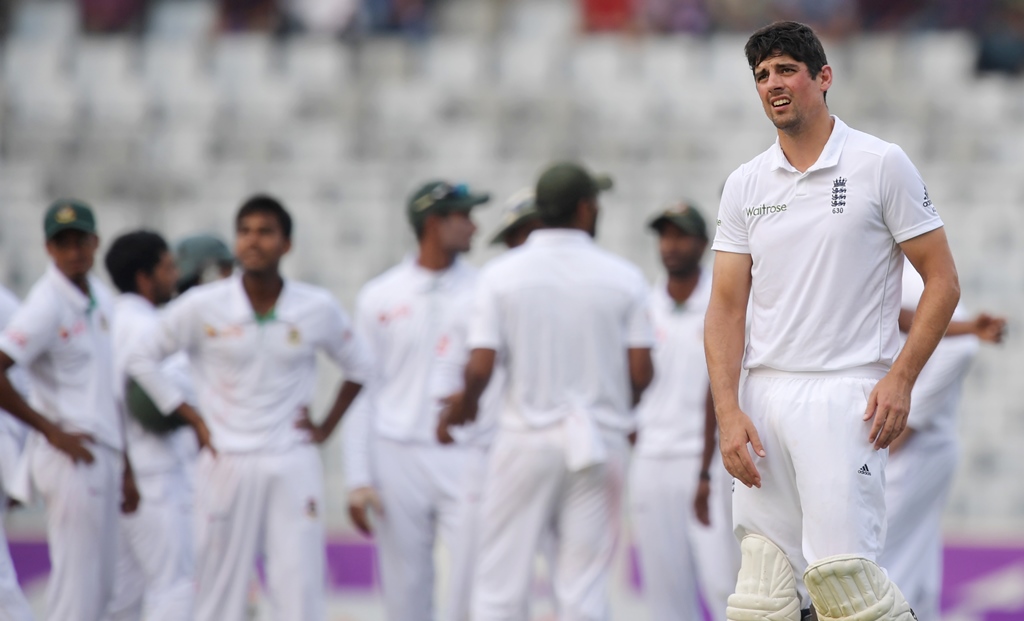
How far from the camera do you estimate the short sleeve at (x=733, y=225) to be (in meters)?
4.69

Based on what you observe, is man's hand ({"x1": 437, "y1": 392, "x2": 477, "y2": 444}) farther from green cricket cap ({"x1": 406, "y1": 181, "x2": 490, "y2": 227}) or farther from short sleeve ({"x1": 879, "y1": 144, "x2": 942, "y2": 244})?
short sleeve ({"x1": 879, "y1": 144, "x2": 942, "y2": 244})

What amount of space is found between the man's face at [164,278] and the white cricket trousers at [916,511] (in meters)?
3.87

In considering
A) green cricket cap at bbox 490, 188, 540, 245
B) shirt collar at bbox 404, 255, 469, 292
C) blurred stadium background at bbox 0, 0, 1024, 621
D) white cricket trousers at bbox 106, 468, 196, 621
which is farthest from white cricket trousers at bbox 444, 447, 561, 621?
blurred stadium background at bbox 0, 0, 1024, 621

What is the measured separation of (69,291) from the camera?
673 centimetres

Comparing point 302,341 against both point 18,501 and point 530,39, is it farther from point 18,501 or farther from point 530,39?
point 530,39

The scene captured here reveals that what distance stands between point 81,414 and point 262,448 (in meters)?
0.81

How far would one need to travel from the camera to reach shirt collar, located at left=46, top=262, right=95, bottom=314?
6.71 meters

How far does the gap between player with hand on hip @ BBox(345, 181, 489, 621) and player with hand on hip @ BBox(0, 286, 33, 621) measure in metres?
1.60

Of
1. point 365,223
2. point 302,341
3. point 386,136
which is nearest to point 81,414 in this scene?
point 302,341

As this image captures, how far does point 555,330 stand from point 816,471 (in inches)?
93.1

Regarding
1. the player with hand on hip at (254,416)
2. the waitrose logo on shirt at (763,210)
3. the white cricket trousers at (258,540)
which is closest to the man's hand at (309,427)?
the player with hand on hip at (254,416)

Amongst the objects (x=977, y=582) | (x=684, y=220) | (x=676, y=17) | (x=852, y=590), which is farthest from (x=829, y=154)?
(x=676, y=17)

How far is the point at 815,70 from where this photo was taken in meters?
4.47

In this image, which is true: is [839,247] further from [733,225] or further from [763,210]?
[733,225]
